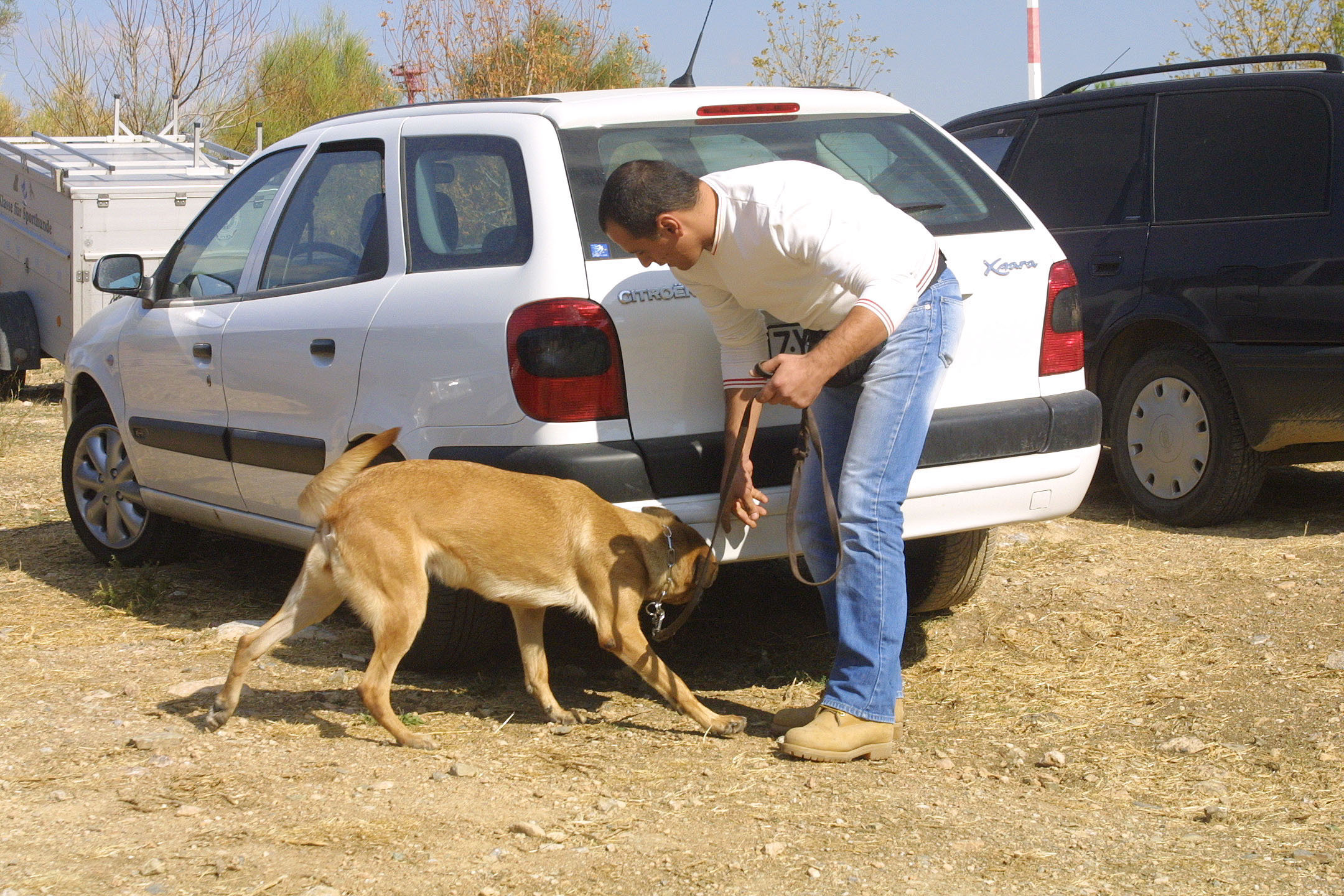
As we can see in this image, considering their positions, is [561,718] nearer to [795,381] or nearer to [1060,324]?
[795,381]

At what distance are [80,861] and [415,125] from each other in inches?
97.3

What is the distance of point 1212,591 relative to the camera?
17.4ft

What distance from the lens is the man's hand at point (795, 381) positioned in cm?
332

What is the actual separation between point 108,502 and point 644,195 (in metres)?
3.72

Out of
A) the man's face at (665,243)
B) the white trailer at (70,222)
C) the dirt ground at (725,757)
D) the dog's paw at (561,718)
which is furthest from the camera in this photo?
the white trailer at (70,222)

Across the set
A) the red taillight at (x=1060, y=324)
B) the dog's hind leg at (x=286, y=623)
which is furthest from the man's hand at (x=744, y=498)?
the dog's hind leg at (x=286, y=623)

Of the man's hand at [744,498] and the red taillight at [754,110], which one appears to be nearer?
the man's hand at [744,498]

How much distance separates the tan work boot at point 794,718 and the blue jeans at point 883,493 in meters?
0.16

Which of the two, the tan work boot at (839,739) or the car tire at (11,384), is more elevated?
the tan work boot at (839,739)

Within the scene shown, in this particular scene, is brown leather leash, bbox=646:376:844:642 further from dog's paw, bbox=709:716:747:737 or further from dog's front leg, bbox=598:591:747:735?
dog's paw, bbox=709:716:747:737

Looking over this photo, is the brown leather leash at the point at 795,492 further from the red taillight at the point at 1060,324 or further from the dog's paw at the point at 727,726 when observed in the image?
the red taillight at the point at 1060,324

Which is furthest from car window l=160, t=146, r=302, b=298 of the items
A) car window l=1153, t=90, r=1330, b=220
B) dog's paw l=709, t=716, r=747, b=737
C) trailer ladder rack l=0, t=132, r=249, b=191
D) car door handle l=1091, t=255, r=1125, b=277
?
trailer ladder rack l=0, t=132, r=249, b=191

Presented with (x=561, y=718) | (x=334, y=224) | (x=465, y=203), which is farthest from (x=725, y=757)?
(x=334, y=224)

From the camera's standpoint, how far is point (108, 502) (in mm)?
6043
